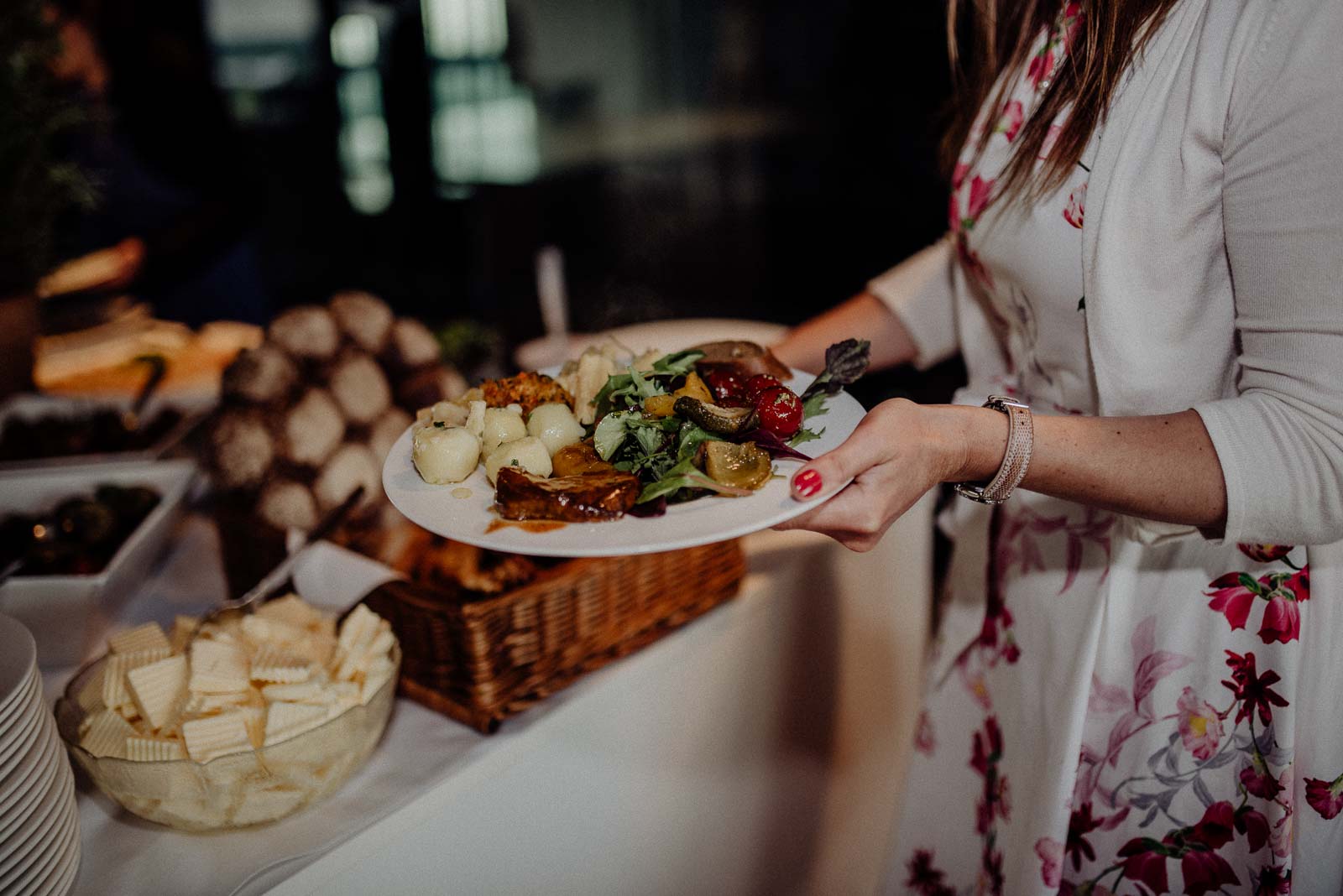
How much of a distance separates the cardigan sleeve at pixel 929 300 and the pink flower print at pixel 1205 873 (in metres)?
0.86

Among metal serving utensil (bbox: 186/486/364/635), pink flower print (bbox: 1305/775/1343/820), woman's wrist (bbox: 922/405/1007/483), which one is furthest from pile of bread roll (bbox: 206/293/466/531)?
pink flower print (bbox: 1305/775/1343/820)

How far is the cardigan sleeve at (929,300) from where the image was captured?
1591 mm

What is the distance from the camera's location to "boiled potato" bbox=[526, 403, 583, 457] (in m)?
1.11

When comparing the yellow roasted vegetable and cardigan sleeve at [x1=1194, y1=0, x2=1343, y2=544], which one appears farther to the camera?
the yellow roasted vegetable

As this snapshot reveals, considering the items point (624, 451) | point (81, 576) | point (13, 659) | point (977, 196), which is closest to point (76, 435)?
point (81, 576)

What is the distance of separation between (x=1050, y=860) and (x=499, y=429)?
0.98 m

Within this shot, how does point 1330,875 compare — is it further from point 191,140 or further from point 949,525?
point 191,140

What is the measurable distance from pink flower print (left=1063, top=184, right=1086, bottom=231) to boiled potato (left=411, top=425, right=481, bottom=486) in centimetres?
78

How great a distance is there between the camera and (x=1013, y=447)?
104cm

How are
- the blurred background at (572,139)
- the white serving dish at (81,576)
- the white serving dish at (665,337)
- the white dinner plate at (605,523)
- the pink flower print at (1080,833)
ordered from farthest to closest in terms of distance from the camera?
1. the blurred background at (572,139)
2. the white serving dish at (665,337)
3. the white serving dish at (81,576)
4. the pink flower print at (1080,833)
5. the white dinner plate at (605,523)

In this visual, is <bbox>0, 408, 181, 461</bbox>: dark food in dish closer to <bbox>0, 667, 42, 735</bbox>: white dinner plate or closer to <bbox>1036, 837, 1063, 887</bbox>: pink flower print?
<bbox>0, 667, 42, 735</bbox>: white dinner plate

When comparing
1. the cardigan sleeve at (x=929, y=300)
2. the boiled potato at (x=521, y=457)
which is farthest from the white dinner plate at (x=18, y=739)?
the cardigan sleeve at (x=929, y=300)

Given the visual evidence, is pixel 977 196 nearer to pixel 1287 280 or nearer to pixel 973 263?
pixel 973 263

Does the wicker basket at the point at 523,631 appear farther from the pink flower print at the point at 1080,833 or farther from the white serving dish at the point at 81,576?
the pink flower print at the point at 1080,833
